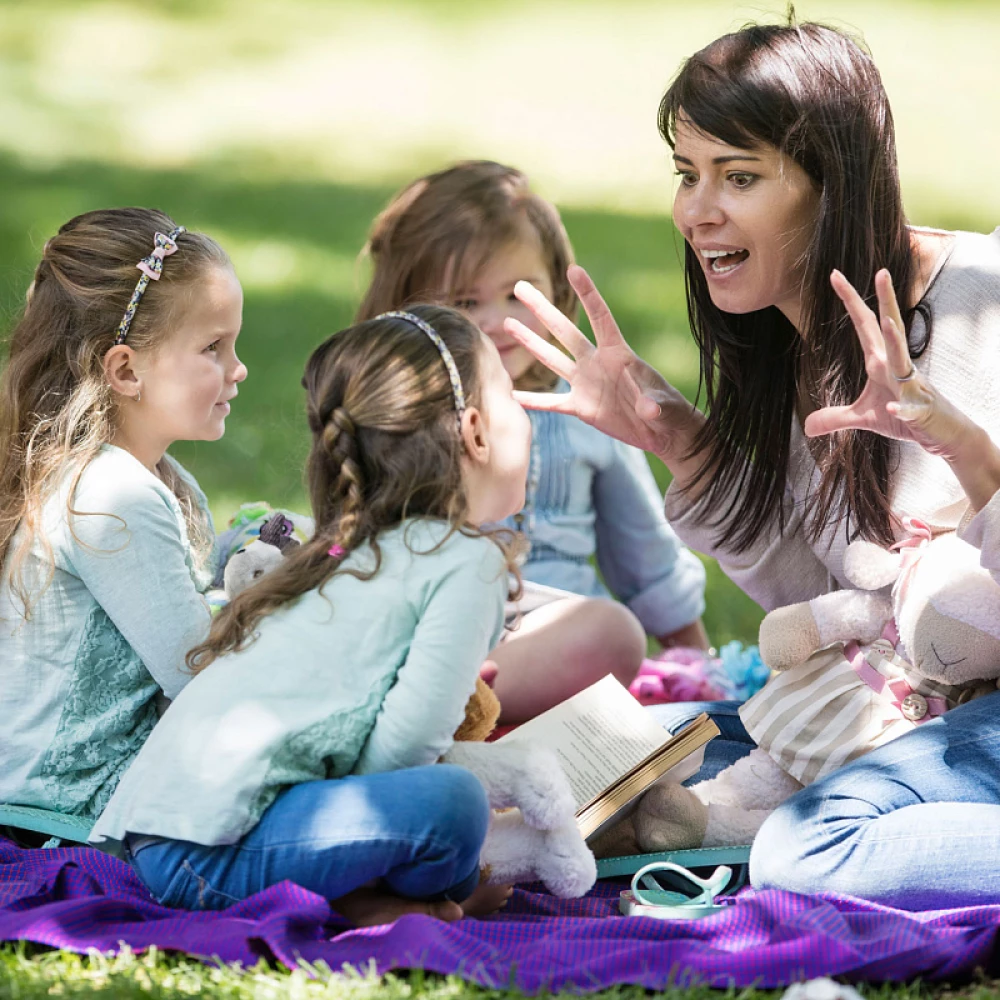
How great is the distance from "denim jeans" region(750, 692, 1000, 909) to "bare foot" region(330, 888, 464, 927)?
514 mm

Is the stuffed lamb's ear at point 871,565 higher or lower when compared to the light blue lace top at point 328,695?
higher

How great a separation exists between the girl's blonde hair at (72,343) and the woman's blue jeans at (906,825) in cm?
136

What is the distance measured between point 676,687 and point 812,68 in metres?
1.50

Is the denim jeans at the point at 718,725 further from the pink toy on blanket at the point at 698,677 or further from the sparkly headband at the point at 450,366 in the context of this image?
the sparkly headband at the point at 450,366

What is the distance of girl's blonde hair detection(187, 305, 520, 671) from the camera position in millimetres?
2377

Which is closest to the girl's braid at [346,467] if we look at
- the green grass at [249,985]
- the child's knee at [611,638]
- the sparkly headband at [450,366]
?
the sparkly headband at [450,366]

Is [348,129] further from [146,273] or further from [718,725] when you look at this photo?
[718,725]

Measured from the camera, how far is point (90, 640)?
8.52 feet

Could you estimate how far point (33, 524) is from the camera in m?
2.59

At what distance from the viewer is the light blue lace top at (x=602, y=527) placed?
370 cm

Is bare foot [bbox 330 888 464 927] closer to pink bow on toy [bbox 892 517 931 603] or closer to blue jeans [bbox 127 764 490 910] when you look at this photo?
blue jeans [bbox 127 764 490 910]

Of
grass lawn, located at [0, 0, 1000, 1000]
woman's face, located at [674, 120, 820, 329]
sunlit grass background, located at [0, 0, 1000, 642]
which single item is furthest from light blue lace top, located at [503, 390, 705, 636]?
woman's face, located at [674, 120, 820, 329]

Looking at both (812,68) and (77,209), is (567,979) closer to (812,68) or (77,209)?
(812,68)

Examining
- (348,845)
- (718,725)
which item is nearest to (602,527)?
(718,725)
